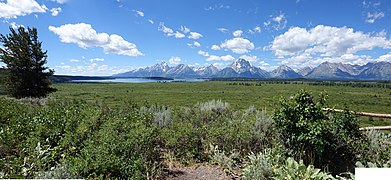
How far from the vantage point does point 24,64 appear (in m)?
18.5

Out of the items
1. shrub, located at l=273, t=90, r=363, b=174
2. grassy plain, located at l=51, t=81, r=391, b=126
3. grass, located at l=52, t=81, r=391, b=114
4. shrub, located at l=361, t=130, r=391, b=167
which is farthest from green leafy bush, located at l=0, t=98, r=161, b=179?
shrub, located at l=361, t=130, r=391, b=167

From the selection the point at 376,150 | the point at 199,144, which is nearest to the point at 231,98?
the point at 199,144

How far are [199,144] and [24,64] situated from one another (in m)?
17.6

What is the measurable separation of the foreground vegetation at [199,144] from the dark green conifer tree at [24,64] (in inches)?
539

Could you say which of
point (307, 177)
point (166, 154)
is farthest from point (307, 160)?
point (166, 154)

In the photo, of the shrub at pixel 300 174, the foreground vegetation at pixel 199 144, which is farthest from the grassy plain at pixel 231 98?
the shrub at pixel 300 174

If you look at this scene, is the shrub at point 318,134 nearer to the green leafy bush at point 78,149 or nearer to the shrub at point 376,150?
the shrub at point 376,150

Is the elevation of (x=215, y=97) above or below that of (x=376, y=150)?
below

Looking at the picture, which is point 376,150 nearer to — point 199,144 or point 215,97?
point 199,144

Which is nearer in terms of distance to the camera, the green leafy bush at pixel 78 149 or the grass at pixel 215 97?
the green leafy bush at pixel 78 149

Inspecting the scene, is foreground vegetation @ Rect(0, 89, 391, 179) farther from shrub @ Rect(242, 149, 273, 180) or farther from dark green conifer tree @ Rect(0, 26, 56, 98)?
dark green conifer tree @ Rect(0, 26, 56, 98)

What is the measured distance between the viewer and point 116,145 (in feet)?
13.8

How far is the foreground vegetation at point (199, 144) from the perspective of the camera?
3957 mm

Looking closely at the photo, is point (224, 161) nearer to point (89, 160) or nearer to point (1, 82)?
point (89, 160)
